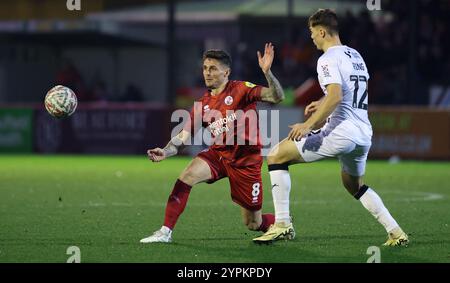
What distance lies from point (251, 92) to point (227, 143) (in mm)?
563

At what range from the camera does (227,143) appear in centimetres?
997

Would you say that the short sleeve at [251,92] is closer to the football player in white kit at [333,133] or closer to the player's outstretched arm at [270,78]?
the player's outstretched arm at [270,78]

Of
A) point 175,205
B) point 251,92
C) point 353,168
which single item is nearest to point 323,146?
point 353,168

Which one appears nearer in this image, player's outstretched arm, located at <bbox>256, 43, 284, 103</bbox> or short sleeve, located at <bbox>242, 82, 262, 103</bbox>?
player's outstretched arm, located at <bbox>256, 43, 284, 103</bbox>

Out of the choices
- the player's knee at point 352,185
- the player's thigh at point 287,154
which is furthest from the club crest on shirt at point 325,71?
the player's knee at point 352,185

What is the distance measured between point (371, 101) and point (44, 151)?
868 cm

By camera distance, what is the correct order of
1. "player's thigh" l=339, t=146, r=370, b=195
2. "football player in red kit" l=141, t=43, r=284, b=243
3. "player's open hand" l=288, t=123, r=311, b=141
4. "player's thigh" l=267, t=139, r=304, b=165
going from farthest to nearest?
"football player in red kit" l=141, t=43, r=284, b=243 < "player's thigh" l=339, t=146, r=370, b=195 < "player's thigh" l=267, t=139, r=304, b=165 < "player's open hand" l=288, t=123, r=311, b=141

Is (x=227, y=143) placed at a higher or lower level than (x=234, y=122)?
lower

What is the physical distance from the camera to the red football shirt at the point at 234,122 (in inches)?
388

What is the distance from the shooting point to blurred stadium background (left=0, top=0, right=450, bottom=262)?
18.5 m

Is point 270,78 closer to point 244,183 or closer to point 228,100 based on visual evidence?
point 228,100

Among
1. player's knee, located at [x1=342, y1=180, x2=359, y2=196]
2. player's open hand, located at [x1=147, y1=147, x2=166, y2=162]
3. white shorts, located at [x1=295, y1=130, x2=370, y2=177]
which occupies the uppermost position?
white shorts, located at [x1=295, y1=130, x2=370, y2=177]

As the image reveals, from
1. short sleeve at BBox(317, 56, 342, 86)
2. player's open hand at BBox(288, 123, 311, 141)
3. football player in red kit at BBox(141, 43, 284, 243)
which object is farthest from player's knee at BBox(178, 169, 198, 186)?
short sleeve at BBox(317, 56, 342, 86)

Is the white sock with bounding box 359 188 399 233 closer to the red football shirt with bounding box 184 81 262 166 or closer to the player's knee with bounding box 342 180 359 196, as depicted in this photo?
the player's knee with bounding box 342 180 359 196
